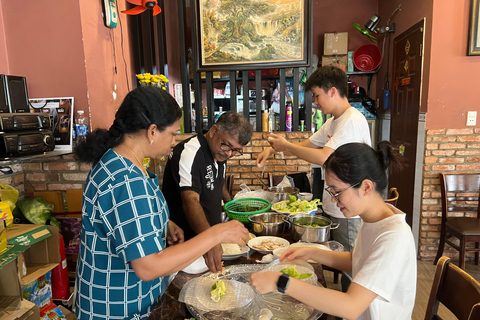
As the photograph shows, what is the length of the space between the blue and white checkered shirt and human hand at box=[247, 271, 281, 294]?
1.12ft

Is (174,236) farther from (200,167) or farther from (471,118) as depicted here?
(471,118)

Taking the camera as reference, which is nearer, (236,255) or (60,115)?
(236,255)

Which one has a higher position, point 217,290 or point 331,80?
point 331,80

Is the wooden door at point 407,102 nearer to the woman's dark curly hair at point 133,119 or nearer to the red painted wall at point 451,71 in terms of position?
the red painted wall at point 451,71

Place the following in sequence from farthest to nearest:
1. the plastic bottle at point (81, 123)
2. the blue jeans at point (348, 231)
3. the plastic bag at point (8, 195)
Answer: the plastic bottle at point (81, 123) < the blue jeans at point (348, 231) < the plastic bag at point (8, 195)

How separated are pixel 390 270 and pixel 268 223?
2.81 ft

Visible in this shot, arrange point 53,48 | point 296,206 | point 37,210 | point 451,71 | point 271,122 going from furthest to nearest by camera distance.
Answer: point 271,122
point 451,71
point 53,48
point 37,210
point 296,206

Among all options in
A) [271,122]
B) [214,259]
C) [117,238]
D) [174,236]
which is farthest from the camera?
[271,122]

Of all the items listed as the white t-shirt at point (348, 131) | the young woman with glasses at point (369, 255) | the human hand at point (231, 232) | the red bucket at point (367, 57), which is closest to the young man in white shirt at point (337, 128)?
the white t-shirt at point (348, 131)

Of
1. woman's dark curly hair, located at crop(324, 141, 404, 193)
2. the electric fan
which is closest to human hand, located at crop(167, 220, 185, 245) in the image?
woman's dark curly hair, located at crop(324, 141, 404, 193)

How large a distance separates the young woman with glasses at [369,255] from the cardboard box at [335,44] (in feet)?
13.9

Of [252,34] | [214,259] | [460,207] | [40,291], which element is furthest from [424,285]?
[40,291]

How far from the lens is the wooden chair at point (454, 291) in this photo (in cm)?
111

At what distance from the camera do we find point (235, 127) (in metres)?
1.83
